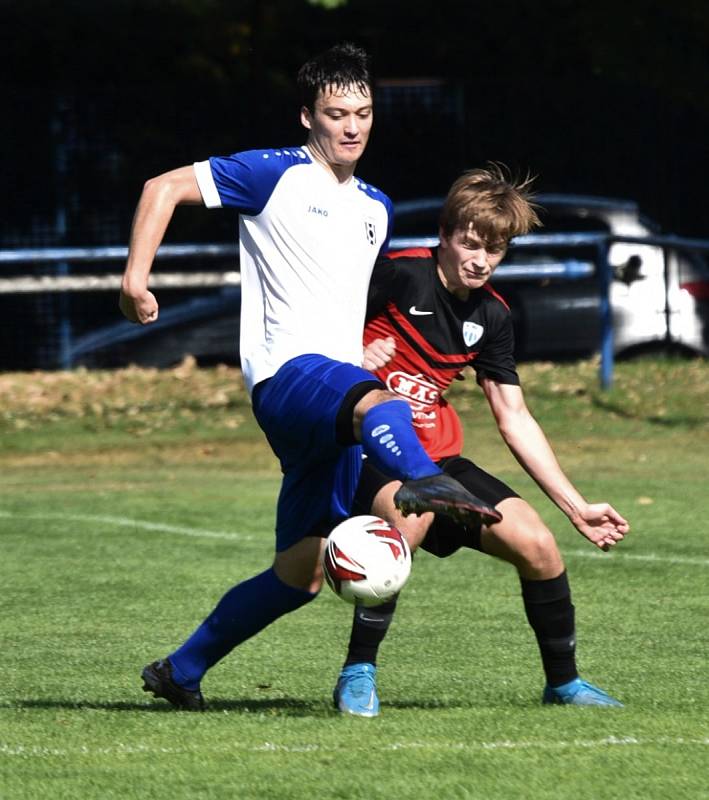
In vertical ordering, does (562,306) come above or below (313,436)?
below

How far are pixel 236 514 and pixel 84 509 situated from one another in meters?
1.05

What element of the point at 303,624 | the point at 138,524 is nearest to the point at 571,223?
the point at 138,524

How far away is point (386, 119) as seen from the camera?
59.5 feet

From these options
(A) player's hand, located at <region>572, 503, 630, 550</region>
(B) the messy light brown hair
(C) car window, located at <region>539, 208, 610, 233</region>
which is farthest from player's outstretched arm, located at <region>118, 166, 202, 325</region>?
(C) car window, located at <region>539, 208, 610, 233</region>

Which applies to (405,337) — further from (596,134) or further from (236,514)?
(596,134)

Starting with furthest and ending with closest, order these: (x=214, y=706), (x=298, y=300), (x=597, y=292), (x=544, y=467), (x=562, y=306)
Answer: (x=562, y=306), (x=597, y=292), (x=214, y=706), (x=544, y=467), (x=298, y=300)

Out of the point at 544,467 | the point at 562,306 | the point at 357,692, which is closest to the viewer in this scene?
the point at 357,692

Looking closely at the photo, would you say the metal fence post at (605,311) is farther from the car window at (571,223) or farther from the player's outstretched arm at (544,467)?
the player's outstretched arm at (544,467)

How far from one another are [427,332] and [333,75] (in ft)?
3.03

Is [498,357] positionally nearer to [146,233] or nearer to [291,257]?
[291,257]

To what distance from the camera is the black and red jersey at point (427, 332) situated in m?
6.01

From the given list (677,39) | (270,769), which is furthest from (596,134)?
(270,769)

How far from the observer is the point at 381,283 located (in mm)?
5992

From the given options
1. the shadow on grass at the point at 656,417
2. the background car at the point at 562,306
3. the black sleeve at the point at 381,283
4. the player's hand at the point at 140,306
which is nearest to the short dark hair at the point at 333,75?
the black sleeve at the point at 381,283
